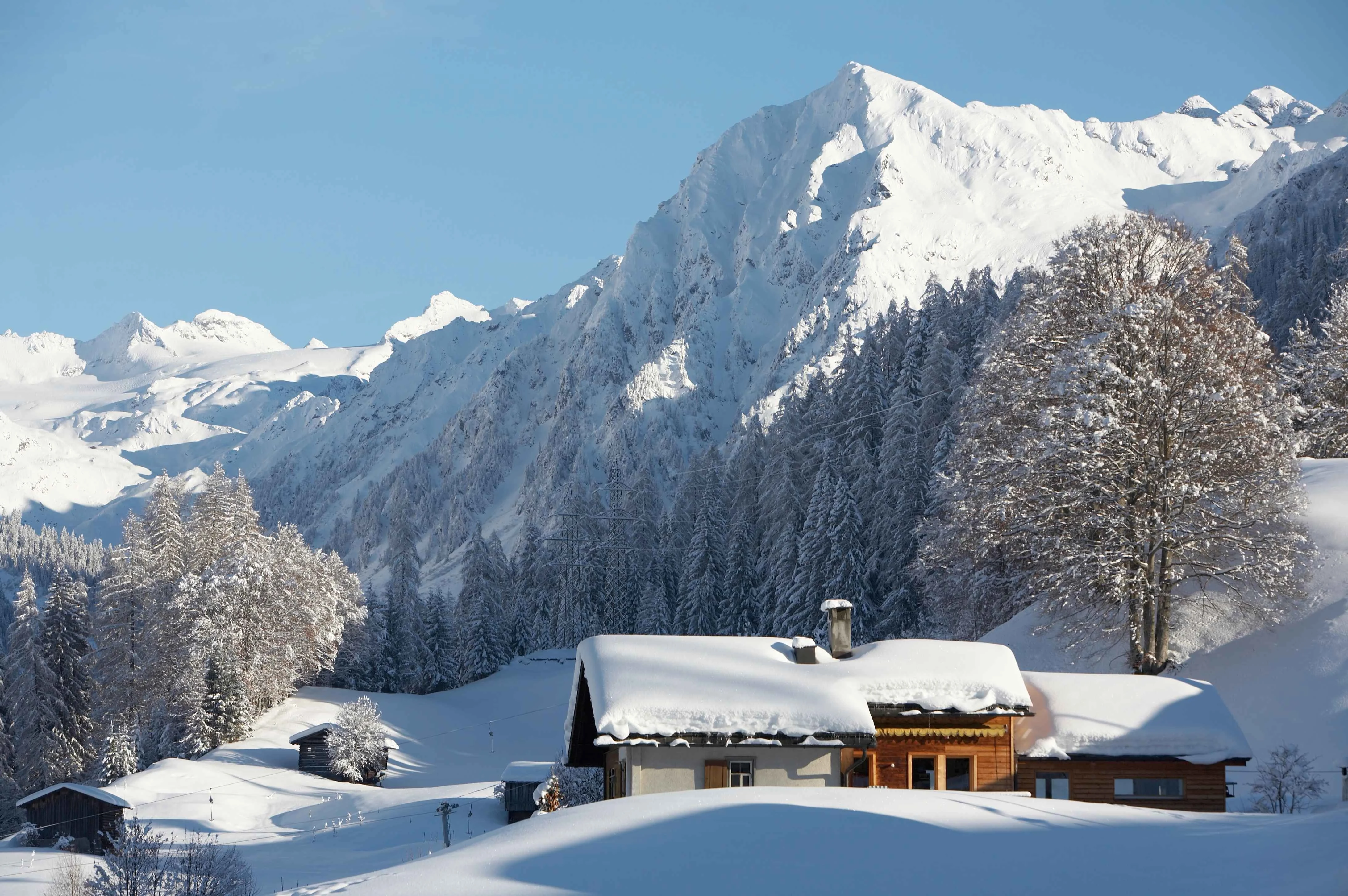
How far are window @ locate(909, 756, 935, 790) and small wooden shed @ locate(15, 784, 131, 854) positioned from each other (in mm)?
29602

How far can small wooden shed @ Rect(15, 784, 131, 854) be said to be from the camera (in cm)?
4100

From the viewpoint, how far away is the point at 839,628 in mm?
22297

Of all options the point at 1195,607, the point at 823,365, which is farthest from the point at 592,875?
the point at 823,365

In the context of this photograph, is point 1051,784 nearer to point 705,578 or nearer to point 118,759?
point 118,759

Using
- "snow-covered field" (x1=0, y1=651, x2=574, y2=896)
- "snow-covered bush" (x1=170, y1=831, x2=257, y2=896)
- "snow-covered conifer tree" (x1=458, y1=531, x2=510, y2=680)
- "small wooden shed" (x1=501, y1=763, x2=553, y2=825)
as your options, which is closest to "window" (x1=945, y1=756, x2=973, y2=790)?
"snow-covered field" (x1=0, y1=651, x2=574, y2=896)

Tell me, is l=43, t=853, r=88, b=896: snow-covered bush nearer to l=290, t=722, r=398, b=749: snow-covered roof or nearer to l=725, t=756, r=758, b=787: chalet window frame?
l=725, t=756, r=758, b=787: chalet window frame

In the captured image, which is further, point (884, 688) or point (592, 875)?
point (884, 688)

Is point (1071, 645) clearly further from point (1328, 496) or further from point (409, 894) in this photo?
point (409, 894)

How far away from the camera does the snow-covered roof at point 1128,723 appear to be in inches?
821

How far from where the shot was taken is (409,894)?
1163 centimetres

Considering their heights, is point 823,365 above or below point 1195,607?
above

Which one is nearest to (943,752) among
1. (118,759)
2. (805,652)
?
(805,652)

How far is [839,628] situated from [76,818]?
3144 centimetres

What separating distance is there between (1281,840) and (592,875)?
7144 mm
